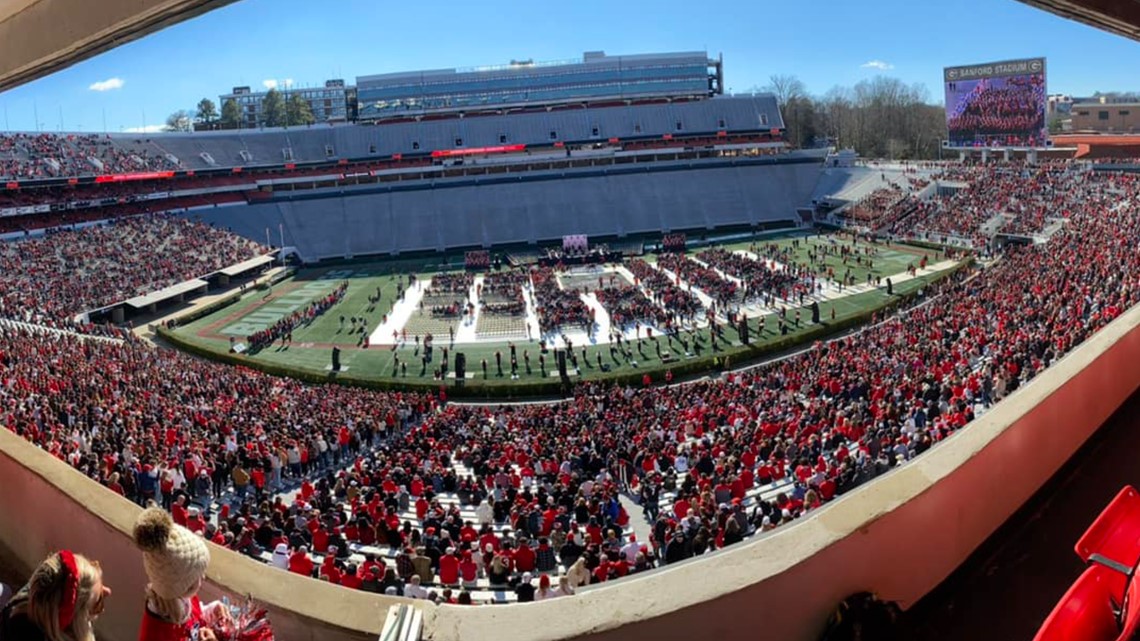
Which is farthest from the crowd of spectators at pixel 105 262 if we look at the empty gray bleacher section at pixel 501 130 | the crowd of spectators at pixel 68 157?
the empty gray bleacher section at pixel 501 130

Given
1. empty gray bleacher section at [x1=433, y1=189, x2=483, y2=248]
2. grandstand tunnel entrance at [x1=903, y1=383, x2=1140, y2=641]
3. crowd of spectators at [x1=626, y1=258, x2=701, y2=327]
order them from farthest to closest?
empty gray bleacher section at [x1=433, y1=189, x2=483, y2=248] → crowd of spectators at [x1=626, y1=258, x2=701, y2=327] → grandstand tunnel entrance at [x1=903, y1=383, x2=1140, y2=641]

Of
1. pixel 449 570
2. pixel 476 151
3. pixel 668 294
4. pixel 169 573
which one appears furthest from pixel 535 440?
pixel 476 151

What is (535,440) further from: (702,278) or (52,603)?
(702,278)

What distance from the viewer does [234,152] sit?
69.1m

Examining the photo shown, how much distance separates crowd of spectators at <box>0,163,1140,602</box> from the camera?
10.7 meters

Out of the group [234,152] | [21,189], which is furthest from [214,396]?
[234,152]

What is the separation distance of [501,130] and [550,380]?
5394 cm

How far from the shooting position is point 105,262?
4322cm

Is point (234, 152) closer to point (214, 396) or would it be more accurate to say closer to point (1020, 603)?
point (214, 396)

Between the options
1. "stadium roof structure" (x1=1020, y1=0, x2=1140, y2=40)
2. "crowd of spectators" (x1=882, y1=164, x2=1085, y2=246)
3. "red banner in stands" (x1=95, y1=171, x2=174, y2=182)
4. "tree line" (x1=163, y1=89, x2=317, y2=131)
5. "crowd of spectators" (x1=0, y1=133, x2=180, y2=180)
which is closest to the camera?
"stadium roof structure" (x1=1020, y1=0, x2=1140, y2=40)

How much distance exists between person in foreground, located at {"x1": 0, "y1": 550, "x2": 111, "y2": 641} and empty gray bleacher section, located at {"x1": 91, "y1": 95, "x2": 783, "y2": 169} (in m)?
72.2

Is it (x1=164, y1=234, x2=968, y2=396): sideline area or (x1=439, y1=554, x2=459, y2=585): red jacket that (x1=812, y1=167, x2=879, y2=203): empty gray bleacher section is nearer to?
(x1=164, y1=234, x2=968, y2=396): sideline area

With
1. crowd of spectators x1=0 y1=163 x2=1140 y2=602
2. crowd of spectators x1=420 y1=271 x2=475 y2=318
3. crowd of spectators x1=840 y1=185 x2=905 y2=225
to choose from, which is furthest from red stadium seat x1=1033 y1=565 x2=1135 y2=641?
crowd of spectators x1=840 y1=185 x2=905 y2=225

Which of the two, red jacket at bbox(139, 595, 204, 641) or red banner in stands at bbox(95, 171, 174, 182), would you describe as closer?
red jacket at bbox(139, 595, 204, 641)
